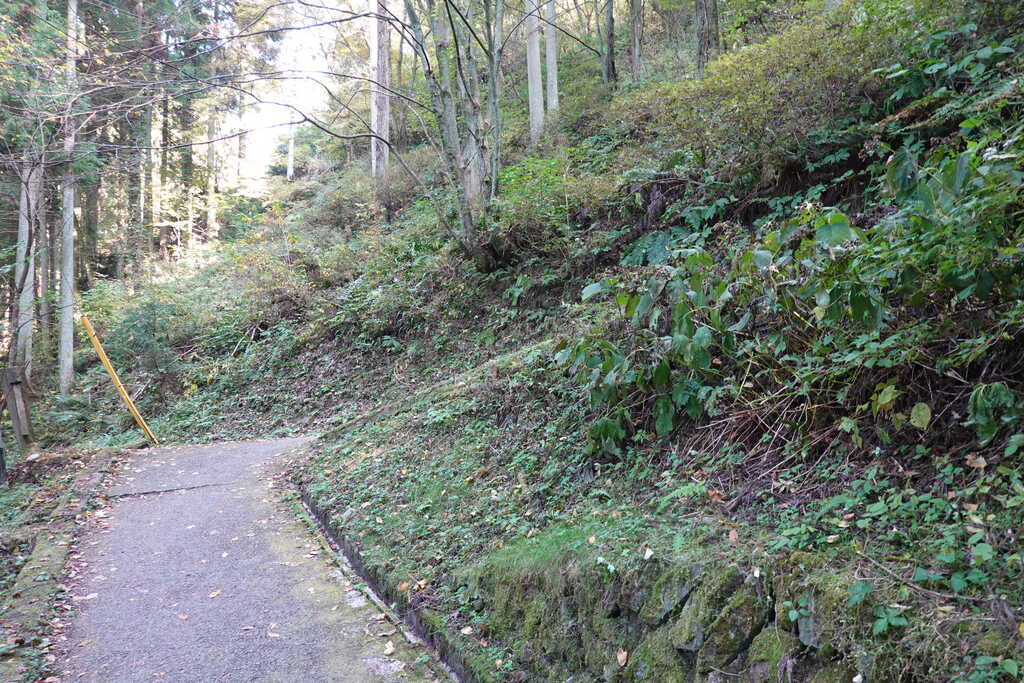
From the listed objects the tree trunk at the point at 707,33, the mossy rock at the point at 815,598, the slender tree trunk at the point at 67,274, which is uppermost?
the tree trunk at the point at 707,33

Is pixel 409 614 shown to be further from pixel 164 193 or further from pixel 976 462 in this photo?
pixel 164 193

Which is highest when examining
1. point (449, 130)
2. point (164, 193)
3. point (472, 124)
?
point (164, 193)

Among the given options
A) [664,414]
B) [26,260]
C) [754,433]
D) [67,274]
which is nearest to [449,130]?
[664,414]

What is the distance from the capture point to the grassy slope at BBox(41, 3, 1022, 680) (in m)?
2.59

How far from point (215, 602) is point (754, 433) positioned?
13.8ft

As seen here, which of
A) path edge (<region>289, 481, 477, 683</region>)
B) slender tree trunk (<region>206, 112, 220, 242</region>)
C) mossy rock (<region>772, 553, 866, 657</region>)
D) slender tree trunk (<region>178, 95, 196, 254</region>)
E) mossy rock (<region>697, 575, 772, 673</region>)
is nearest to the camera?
mossy rock (<region>772, 553, 866, 657</region>)

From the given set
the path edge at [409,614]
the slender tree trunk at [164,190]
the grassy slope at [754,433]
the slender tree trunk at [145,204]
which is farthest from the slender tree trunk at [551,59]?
the slender tree trunk at [164,190]

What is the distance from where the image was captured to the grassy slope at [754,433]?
102 inches

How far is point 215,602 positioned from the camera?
16.5ft

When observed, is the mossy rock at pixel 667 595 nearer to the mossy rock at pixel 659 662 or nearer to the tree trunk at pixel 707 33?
the mossy rock at pixel 659 662

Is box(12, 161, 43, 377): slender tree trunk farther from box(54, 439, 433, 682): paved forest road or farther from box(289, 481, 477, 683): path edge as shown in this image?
box(289, 481, 477, 683): path edge

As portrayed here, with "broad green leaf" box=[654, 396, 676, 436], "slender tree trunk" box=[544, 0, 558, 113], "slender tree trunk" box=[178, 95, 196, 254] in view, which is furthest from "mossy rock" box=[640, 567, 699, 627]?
"slender tree trunk" box=[178, 95, 196, 254]

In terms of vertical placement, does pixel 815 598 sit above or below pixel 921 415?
below

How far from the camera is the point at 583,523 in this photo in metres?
4.12
